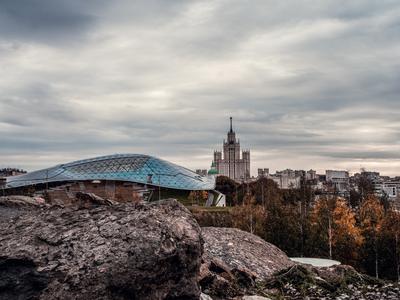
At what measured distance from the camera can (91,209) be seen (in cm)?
581

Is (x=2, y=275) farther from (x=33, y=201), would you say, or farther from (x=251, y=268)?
(x=251, y=268)

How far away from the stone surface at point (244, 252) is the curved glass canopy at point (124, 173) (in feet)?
190

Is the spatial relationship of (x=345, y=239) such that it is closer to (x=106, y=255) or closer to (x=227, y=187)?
(x=106, y=255)

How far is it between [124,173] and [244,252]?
62.7 meters

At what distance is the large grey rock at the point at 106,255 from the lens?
4716 mm

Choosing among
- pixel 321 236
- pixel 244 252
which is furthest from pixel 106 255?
pixel 321 236

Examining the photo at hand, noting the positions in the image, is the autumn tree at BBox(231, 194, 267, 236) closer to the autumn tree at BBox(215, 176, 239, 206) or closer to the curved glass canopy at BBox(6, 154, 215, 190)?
the autumn tree at BBox(215, 176, 239, 206)

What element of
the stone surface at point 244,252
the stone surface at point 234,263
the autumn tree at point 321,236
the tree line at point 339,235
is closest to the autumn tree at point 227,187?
the tree line at point 339,235

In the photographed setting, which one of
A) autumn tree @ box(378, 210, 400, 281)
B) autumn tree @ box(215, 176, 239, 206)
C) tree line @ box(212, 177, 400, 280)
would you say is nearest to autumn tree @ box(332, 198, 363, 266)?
tree line @ box(212, 177, 400, 280)

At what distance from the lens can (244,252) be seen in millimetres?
12469

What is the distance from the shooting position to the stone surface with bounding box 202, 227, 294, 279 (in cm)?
1104

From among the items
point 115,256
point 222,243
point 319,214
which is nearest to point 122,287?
point 115,256

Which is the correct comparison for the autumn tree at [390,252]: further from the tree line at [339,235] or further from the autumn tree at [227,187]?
the autumn tree at [227,187]

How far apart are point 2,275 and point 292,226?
66.2ft
